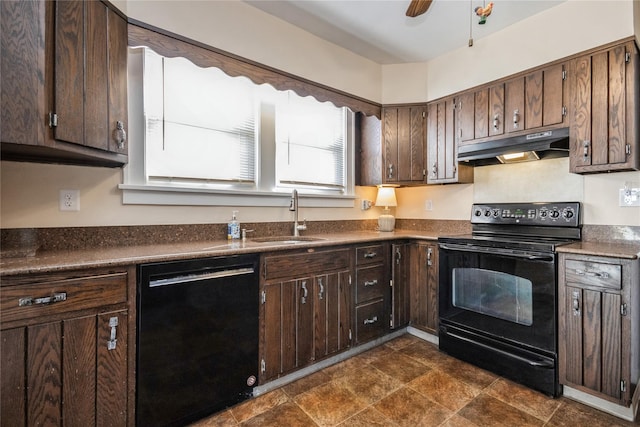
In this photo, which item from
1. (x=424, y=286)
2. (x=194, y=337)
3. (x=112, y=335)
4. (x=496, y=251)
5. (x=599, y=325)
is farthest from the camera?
(x=424, y=286)

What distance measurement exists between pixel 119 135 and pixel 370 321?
7.27ft

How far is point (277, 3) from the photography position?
7.36 ft

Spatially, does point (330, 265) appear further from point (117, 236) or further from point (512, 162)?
point (512, 162)

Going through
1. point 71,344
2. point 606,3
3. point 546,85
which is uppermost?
point 606,3

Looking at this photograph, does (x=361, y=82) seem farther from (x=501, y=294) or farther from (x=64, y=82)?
(x=64, y=82)

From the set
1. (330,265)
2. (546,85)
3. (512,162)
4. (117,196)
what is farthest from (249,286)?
(546,85)

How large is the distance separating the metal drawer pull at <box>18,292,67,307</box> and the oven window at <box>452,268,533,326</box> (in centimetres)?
246

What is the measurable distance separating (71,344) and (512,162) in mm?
3219

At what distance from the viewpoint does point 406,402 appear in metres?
1.85

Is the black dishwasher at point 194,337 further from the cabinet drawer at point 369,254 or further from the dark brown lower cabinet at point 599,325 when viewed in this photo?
the dark brown lower cabinet at point 599,325

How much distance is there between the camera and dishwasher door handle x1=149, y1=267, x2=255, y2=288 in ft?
5.00

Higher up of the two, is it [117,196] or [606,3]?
[606,3]

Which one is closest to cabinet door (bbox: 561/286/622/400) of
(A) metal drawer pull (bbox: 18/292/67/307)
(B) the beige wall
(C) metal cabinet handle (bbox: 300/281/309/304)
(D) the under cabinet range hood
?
(B) the beige wall

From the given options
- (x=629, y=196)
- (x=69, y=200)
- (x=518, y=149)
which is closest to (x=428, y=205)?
(x=518, y=149)
